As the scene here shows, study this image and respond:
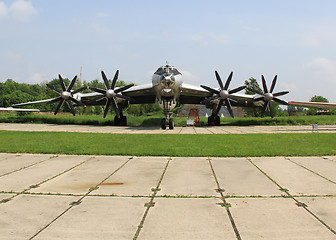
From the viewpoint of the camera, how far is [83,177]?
5465 mm

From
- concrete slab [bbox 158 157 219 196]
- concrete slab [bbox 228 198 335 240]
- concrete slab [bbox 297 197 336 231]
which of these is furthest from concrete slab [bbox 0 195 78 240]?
concrete slab [bbox 297 197 336 231]

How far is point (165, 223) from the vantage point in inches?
126

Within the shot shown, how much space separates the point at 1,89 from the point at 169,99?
116m

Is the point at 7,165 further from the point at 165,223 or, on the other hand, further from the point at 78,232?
the point at 165,223

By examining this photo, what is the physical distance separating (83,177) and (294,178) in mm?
4568

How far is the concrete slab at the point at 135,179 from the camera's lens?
4496 millimetres

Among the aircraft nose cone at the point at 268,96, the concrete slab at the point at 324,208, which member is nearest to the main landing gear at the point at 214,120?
the aircraft nose cone at the point at 268,96

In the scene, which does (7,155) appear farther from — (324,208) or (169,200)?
(324,208)

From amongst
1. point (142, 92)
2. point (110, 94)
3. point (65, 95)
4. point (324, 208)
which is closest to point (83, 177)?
point (324, 208)

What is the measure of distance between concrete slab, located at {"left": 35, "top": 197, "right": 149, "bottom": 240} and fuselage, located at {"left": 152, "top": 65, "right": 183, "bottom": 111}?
16.0 meters

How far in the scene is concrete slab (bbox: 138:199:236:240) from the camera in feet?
9.51

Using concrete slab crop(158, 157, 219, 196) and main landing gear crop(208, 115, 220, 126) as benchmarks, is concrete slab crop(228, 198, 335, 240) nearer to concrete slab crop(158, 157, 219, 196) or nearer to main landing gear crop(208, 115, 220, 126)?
concrete slab crop(158, 157, 219, 196)

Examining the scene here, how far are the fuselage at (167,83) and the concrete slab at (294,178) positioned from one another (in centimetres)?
1324

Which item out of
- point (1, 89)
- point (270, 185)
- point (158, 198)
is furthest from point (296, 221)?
point (1, 89)
